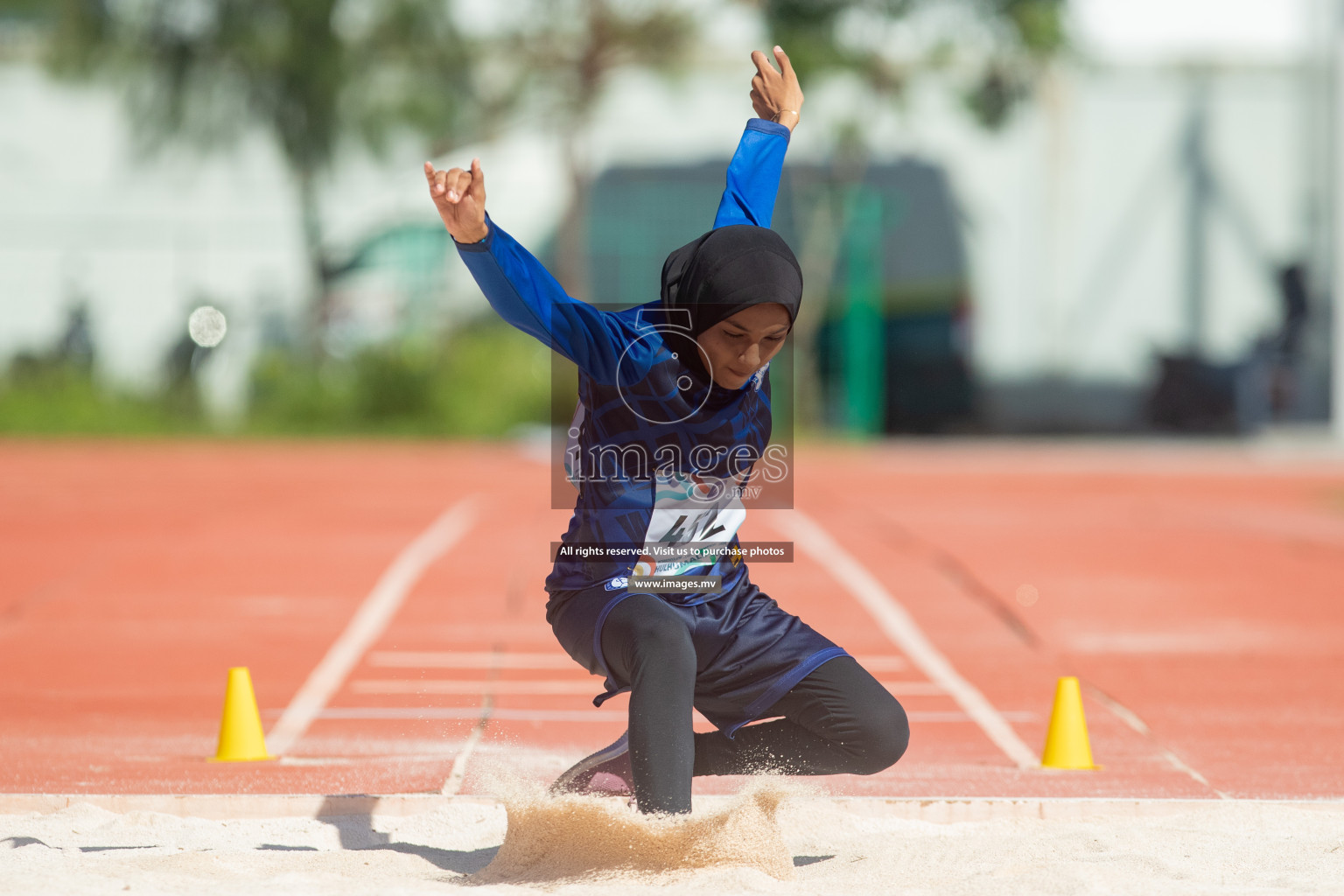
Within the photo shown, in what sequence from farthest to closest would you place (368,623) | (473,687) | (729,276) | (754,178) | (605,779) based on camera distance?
1. (368,623)
2. (473,687)
3. (754,178)
4. (605,779)
5. (729,276)

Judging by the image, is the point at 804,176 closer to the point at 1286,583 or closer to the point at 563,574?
the point at 1286,583

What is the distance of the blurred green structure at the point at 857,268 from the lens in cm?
2112

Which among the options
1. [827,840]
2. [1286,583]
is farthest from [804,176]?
[827,840]

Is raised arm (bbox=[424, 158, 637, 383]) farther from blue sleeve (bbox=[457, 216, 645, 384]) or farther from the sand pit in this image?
the sand pit

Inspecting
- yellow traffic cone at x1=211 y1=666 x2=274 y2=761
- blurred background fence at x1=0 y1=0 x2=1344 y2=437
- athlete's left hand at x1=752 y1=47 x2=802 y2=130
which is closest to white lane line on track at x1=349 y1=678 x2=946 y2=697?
yellow traffic cone at x1=211 y1=666 x2=274 y2=761

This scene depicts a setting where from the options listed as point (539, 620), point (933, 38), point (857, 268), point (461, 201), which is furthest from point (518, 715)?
point (933, 38)

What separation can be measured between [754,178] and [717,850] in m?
1.84

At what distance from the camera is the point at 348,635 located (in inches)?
333

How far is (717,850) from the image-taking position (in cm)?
403

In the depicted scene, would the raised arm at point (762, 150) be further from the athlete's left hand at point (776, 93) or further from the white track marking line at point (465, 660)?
the white track marking line at point (465, 660)

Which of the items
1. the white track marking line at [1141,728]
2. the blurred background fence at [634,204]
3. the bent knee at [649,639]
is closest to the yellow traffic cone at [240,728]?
the bent knee at [649,639]

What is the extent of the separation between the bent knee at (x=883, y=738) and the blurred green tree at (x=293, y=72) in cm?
1901

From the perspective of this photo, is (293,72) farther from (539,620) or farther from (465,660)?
(465,660)

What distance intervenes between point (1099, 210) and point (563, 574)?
858 inches
